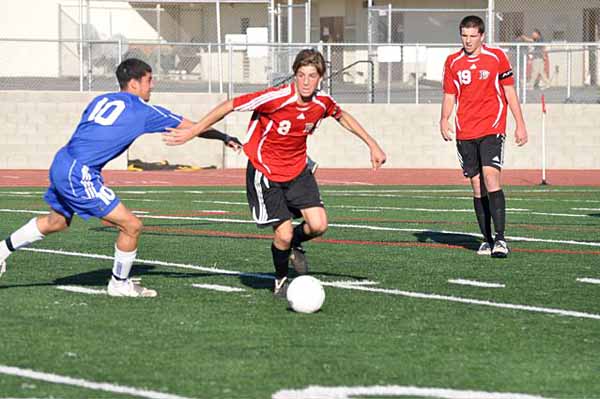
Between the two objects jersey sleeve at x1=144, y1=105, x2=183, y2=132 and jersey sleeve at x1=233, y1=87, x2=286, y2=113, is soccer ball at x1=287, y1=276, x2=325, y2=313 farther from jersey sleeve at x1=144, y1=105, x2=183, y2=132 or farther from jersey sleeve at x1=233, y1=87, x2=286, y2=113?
jersey sleeve at x1=144, y1=105, x2=183, y2=132

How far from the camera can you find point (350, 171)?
2678cm

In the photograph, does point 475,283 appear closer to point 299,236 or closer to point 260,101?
point 299,236

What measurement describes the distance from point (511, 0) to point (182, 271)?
28.8 m

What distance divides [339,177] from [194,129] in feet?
52.8


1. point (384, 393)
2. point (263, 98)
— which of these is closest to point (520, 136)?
point (263, 98)

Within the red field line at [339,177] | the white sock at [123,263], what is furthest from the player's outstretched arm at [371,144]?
the red field line at [339,177]

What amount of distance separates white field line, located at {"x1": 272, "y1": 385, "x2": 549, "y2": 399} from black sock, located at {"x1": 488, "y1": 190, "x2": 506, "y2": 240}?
5.58 metres

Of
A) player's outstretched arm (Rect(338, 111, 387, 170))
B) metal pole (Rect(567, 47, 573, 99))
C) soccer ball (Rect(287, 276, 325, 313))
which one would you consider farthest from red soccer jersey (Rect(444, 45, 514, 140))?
metal pole (Rect(567, 47, 573, 99))

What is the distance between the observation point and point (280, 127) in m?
9.13

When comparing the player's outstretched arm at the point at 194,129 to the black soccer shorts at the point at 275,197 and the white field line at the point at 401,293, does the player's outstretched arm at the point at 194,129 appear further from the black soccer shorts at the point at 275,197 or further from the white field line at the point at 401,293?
the white field line at the point at 401,293

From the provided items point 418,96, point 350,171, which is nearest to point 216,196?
point 350,171

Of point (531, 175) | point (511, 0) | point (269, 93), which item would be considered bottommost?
point (531, 175)

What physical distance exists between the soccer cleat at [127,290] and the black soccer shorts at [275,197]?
93 centimetres

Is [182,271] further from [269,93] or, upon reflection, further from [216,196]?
[216,196]
